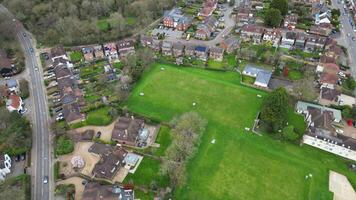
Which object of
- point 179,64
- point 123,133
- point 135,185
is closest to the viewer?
point 135,185

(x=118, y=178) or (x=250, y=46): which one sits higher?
(x=250, y=46)

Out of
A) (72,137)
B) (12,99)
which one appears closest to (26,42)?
(12,99)

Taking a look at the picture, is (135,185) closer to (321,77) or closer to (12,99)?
(12,99)

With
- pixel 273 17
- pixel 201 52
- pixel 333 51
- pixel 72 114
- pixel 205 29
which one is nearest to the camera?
pixel 72 114

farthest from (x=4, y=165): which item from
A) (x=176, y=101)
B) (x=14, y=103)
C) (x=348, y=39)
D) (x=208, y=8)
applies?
(x=348, y=39)

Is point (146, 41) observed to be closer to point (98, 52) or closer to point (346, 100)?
point (98, 52)

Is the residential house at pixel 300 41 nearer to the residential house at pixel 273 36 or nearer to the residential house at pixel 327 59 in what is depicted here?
the residential house at pixel 273 36
